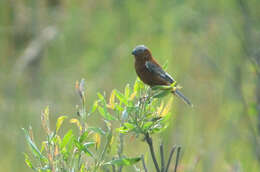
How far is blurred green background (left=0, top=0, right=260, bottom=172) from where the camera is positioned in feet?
14.9

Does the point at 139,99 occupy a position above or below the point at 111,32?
above

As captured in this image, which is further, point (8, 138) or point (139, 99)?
point (8, 138)

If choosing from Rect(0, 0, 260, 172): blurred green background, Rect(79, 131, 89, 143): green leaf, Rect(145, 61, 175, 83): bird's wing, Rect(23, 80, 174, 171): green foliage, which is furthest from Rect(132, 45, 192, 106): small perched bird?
Rect(0, 0, 260, 172): blurred green background

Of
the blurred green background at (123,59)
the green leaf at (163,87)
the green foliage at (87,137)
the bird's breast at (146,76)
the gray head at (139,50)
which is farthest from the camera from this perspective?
the blurred green background at (123,59)

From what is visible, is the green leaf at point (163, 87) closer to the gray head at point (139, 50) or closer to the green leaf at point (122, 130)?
the green leaf at point (122, 130)

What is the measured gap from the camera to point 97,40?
482 centimetres

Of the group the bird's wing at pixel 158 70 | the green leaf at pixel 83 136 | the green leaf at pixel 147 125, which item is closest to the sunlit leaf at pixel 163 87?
the green leaf at pixel 147 125

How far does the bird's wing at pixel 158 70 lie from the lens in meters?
2.00

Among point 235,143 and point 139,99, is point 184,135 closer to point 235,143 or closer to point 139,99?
point 235,143

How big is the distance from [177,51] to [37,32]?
61.5 inches

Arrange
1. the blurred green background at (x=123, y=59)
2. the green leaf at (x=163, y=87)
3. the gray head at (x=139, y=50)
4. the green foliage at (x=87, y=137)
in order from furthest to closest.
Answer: the blurred green background at (x=123, y=59)
the gray head at (x=139, y=50)
the green leaf at (x=163, y=87)
the green foliage at (x=87, y=137)

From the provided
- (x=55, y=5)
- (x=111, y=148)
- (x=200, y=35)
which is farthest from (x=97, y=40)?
(x=111, y=148)

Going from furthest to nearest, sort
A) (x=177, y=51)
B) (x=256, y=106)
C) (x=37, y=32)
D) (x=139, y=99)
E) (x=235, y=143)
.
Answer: (x=37, y=32)
(x=177, y=51)
(x=235, y=143)
(x=256, y=106)
(x=139, y=99)

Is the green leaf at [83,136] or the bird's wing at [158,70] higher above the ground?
the bird's wing at [158,70]
